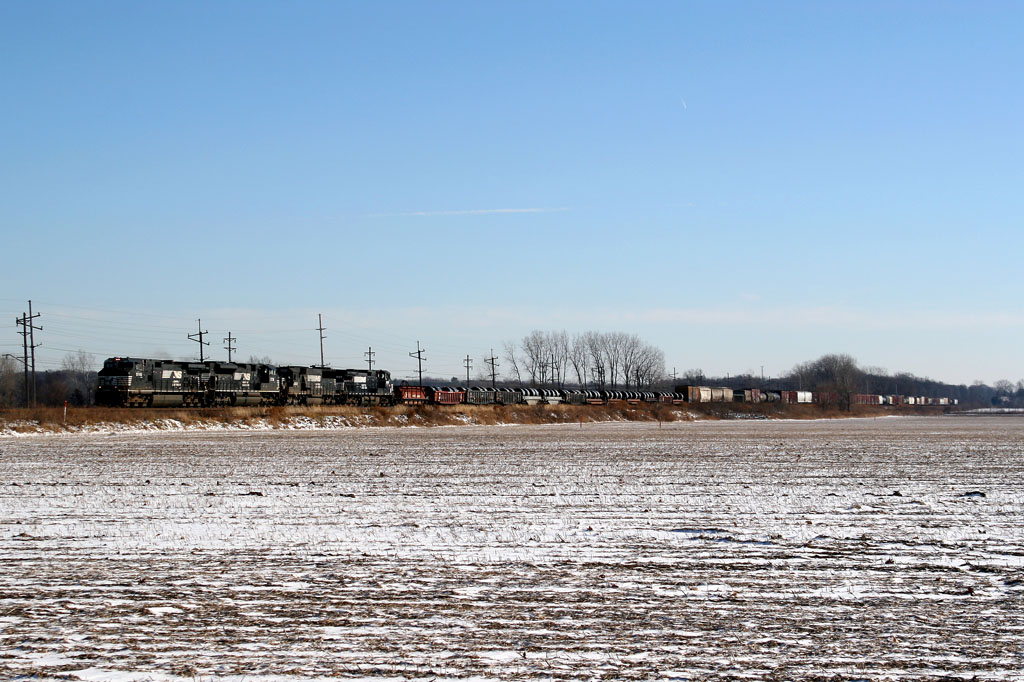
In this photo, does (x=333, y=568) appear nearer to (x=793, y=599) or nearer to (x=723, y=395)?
(x=793, y=599)

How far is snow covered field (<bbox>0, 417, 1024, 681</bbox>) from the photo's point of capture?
6.71 meters

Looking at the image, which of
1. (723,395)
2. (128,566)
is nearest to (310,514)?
(128,566)

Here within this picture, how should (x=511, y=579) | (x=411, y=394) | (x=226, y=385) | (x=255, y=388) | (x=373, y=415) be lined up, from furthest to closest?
1. (x=411, y=394)
2. (x=255, y=388)
3. (x=226, y=385)
4. (x=373, y=415)
5. (x=511, y=579)

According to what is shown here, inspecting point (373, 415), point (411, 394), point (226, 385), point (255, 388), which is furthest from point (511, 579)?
point (411, 394)

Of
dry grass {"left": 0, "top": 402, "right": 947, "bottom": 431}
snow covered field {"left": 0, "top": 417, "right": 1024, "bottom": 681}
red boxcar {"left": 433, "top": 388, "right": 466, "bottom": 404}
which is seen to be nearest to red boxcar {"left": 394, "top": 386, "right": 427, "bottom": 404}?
red boxcar {"left": 433, "top": 388, "right": 466, "bottom": 404}

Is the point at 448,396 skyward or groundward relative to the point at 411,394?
groundward

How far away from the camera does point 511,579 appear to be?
9.45 metres

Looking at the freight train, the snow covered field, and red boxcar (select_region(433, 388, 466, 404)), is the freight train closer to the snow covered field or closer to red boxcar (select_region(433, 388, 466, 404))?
red boxcar (select_region(433, 388, 466, 404))

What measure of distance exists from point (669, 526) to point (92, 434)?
38351 mm

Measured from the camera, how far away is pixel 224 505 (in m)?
15.5

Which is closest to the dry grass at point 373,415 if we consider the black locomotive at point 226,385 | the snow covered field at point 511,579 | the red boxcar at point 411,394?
the black locomotive at point 226,385

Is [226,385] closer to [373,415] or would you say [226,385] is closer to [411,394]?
[373,415]

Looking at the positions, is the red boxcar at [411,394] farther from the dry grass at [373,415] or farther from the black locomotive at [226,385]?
the dry grass at [373,415]

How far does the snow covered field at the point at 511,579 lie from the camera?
671cm
